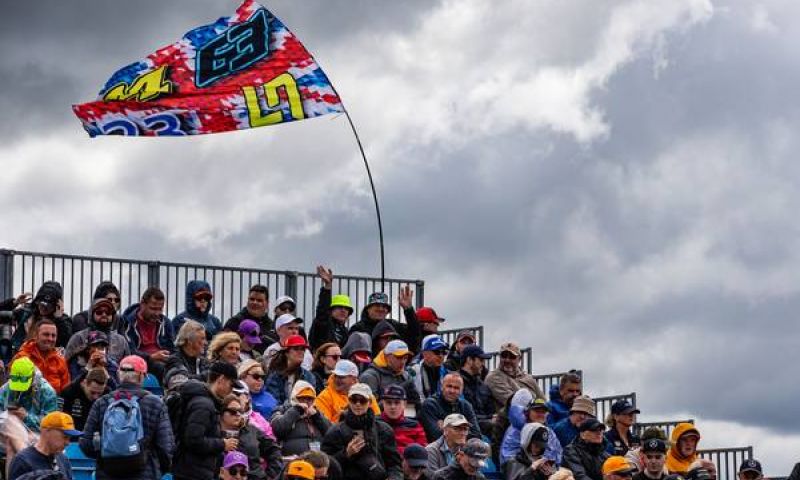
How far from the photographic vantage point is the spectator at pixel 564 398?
105ft

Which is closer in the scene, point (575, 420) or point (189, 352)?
point (189, 352)

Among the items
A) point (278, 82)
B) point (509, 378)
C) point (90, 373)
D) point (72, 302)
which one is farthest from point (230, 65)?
point (90, 373)

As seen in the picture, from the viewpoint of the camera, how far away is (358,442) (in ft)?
87.7

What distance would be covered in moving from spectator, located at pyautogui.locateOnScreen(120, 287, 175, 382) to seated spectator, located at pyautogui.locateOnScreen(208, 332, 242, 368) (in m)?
2.42

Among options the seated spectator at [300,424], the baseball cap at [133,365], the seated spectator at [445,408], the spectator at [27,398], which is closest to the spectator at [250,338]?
the seated spectator at [445,408]

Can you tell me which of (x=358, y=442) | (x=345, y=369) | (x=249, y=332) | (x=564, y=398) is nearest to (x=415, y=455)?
(x=358, y=442)

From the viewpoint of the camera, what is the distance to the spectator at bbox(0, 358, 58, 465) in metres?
25.6

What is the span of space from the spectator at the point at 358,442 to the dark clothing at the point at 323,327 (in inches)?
209

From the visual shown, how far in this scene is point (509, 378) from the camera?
32125mm

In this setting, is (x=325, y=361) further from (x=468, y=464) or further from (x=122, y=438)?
(x=122, y=438)

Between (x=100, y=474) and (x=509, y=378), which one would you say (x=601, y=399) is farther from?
(x=100, y=474)

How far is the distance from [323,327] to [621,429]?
4.41 meters

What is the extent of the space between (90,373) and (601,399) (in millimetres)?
12222

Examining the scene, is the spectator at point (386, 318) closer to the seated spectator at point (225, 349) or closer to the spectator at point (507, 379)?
the spectator at point (507, 379)
